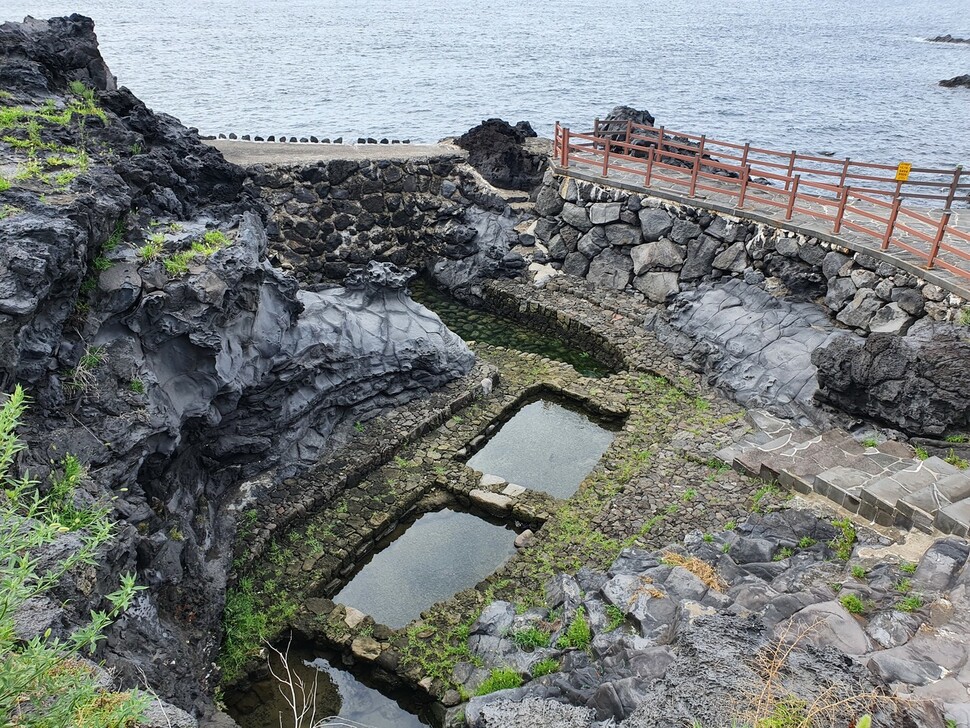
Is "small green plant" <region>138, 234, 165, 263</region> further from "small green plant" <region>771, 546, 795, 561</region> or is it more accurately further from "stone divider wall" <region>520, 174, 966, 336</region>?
"stone divider wall" <region>520, 174, 966, 336</region>

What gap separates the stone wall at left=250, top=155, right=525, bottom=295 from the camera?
23.7 metres

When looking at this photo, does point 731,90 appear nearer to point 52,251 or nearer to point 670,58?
point 670,58

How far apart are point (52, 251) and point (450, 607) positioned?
8.46 meters

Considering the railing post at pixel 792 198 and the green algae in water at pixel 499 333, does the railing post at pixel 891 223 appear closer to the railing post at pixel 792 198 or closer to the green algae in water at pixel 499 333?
the railing post at pixel 792 198

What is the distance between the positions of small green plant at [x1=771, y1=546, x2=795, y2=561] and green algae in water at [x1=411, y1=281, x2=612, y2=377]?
9092mm

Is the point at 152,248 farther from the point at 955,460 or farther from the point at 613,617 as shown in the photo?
the point at 955,460

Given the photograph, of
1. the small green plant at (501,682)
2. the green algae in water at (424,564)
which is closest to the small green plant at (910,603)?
the small green plant at (501,682)

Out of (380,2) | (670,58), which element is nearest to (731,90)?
(670,58)

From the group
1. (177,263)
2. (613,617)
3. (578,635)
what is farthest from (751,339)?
(177,263)

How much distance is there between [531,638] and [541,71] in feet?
236

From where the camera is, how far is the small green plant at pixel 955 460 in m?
12.9

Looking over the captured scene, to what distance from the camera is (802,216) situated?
65.1 ft

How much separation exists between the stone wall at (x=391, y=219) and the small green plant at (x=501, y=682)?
16037 mm

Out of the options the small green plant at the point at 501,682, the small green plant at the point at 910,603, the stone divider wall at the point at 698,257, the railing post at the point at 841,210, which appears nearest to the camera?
the small green plant at the point at 910,603
